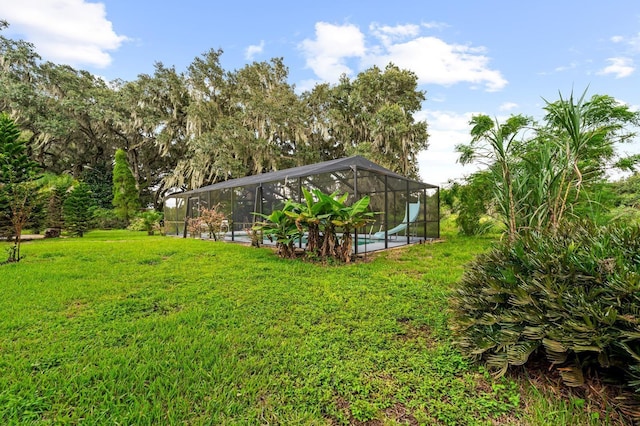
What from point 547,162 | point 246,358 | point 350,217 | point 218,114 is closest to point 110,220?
point 218,114

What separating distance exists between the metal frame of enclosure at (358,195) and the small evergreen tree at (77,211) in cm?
508

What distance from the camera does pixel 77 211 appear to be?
1052 cm

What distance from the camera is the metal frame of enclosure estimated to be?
695 cm

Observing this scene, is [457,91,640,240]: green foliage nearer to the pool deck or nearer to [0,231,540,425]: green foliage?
[0,231,540,425]: green foliage

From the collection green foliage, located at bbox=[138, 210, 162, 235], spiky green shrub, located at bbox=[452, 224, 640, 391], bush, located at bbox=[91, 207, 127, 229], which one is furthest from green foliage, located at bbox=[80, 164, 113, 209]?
spiky green shrub, located at bbox=[452, 224, 640, 391]

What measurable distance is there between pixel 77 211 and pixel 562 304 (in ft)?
44.5

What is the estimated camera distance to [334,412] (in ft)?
4.76

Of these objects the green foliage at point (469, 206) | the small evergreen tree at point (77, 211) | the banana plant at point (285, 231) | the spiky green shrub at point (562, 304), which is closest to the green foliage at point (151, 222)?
the small evergreen tree at point (77, 211)

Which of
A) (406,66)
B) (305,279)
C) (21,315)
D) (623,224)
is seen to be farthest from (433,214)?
(406,66)

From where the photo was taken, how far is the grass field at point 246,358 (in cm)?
144

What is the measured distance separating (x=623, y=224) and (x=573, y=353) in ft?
2.83

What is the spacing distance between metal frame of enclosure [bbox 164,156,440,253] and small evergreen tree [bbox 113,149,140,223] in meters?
8.85

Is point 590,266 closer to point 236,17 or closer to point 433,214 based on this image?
point 433,214

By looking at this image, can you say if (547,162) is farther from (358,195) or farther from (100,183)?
(100,183)
